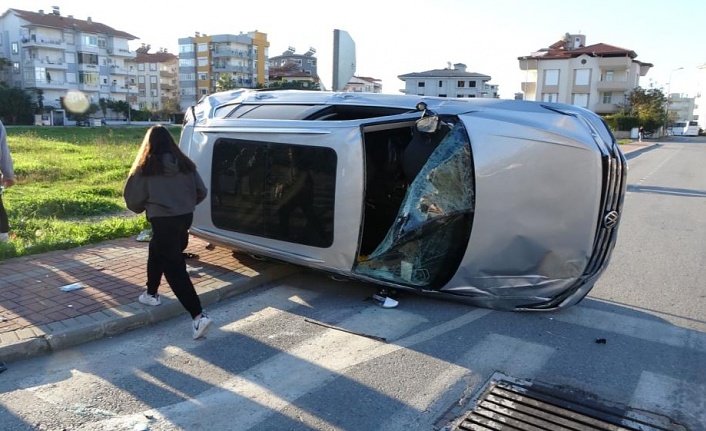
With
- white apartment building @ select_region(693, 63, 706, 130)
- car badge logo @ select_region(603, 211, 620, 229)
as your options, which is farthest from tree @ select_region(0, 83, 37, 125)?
white apartment building @ select_region(693, 63, 706, 130)

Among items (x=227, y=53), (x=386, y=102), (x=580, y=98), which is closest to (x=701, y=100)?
(x=580, y=98)

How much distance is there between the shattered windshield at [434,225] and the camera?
512 centimetres

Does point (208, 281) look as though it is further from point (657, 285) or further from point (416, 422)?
point (657, 285)

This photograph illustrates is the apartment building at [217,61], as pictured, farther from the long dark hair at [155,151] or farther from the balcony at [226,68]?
the long dark hair at [155,151]

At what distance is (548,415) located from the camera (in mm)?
3443

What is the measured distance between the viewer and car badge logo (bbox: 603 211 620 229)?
4.90 metres

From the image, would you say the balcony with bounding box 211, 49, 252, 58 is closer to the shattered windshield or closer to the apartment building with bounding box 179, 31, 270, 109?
the apartment building with bounding box 179, 31, 270, 109

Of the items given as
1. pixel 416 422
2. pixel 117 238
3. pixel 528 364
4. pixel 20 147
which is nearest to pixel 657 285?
pixel 528 364

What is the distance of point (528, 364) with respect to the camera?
4180mm

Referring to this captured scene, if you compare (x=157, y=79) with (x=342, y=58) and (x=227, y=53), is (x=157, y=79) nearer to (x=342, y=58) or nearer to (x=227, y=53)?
(x=227, y=53)

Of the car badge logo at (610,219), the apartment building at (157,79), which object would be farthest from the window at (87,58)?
the car badge logo at (610,219)

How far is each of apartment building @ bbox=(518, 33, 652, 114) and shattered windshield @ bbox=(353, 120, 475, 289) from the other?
2859 inches

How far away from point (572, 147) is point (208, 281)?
12.7 ft

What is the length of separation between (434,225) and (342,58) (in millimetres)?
3933
